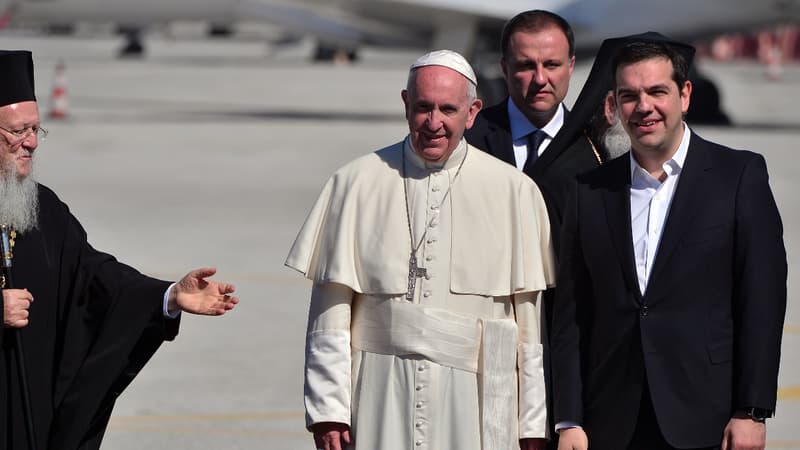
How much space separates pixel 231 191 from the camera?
14797 millimetres

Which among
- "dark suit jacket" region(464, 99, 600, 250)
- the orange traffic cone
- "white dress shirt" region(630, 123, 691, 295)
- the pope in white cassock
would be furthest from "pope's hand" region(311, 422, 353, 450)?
the orange traffic cone

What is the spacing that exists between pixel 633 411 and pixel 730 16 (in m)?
18.1

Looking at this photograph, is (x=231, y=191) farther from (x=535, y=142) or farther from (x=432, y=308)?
(x=432, y=308)

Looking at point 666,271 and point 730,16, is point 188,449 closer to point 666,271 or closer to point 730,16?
point 666,271

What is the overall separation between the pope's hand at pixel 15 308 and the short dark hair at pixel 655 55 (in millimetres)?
1800

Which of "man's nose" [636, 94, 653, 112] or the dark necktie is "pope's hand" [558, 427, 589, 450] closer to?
"man's nose" [636, 94, 653, 112]

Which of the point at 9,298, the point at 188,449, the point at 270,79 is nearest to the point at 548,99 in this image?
the point at 9,298

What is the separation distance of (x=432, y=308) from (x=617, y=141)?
845mm

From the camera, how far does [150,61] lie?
4447 cm

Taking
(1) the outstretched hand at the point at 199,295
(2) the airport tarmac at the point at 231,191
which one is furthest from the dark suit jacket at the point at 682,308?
(2) the airport tarmac at the point at 231,191

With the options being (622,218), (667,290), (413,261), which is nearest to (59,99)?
(413,261)

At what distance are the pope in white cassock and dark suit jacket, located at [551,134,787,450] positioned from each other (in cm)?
11

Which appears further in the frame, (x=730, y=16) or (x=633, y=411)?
(x=730, y=16)

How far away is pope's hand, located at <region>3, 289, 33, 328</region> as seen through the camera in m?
3.80
